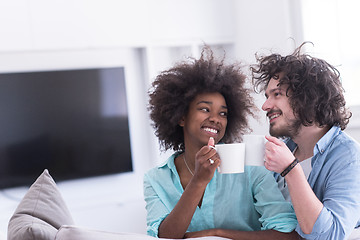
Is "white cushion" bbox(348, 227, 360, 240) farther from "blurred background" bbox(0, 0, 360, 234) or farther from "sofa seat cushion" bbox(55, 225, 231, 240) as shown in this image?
"blurred background" bbox(0, 0, 360, 234)

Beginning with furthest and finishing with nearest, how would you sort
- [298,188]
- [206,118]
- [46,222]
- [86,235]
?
[206,118]
[298,188]
[46,222]
[86,235]

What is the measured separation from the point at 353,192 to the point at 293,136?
34 cm

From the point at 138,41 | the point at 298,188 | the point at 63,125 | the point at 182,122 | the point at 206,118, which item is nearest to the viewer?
the point at 298,188

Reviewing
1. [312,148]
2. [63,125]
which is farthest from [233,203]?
[63,125]

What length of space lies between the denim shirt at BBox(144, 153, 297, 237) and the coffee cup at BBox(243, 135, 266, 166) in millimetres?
185

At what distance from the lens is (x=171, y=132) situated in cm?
188

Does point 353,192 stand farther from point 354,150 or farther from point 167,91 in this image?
point 167,91

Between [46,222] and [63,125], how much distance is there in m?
2.54

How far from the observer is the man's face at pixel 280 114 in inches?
67.6

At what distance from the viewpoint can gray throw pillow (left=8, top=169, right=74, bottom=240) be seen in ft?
3.67

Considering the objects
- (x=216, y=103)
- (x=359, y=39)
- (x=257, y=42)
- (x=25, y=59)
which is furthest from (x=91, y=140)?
(x=216, y=103)

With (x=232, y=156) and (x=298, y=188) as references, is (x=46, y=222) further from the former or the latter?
(x=298, y=188)

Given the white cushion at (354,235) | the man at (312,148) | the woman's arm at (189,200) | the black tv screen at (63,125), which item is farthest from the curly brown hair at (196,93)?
the black tv screen at (63,125)

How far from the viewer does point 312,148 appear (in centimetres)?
176
